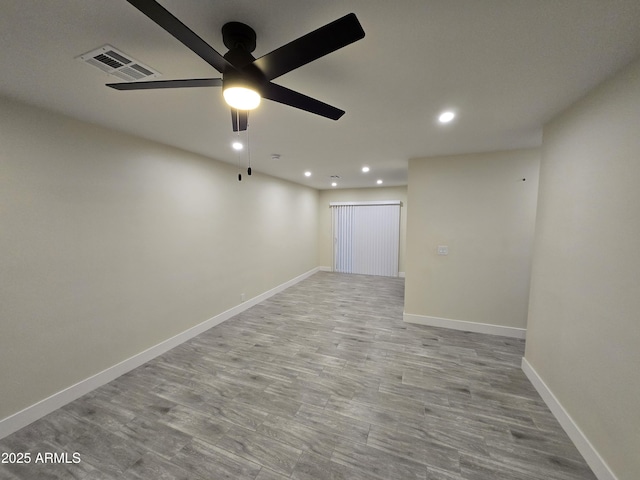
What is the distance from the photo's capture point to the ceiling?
101cm

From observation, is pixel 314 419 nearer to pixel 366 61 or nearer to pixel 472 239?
pixel 366 61

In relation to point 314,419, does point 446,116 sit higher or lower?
higher

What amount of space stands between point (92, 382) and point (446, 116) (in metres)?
4.00

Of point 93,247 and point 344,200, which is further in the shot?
point 344,200

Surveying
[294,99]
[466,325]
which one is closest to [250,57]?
[294,99]

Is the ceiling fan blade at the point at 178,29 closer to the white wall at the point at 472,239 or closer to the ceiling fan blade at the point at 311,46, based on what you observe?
the ceiling fan blade at the point at 311,46

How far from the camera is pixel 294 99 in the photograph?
121 centimetres

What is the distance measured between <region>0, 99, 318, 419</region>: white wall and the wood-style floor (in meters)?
0.44

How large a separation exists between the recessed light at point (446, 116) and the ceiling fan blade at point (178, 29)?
1735 millimetres

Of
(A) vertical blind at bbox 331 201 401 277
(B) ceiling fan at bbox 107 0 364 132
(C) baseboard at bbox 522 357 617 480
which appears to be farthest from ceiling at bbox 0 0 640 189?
(A) vertical blind at bbox 331 201 401 277

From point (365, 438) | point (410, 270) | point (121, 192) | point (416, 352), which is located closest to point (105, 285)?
point (121, 192)

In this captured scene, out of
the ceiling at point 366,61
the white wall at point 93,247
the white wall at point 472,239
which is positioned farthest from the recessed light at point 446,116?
the white wall at point 93,247

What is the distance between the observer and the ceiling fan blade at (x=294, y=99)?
113 centimetres

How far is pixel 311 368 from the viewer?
2.55 m
